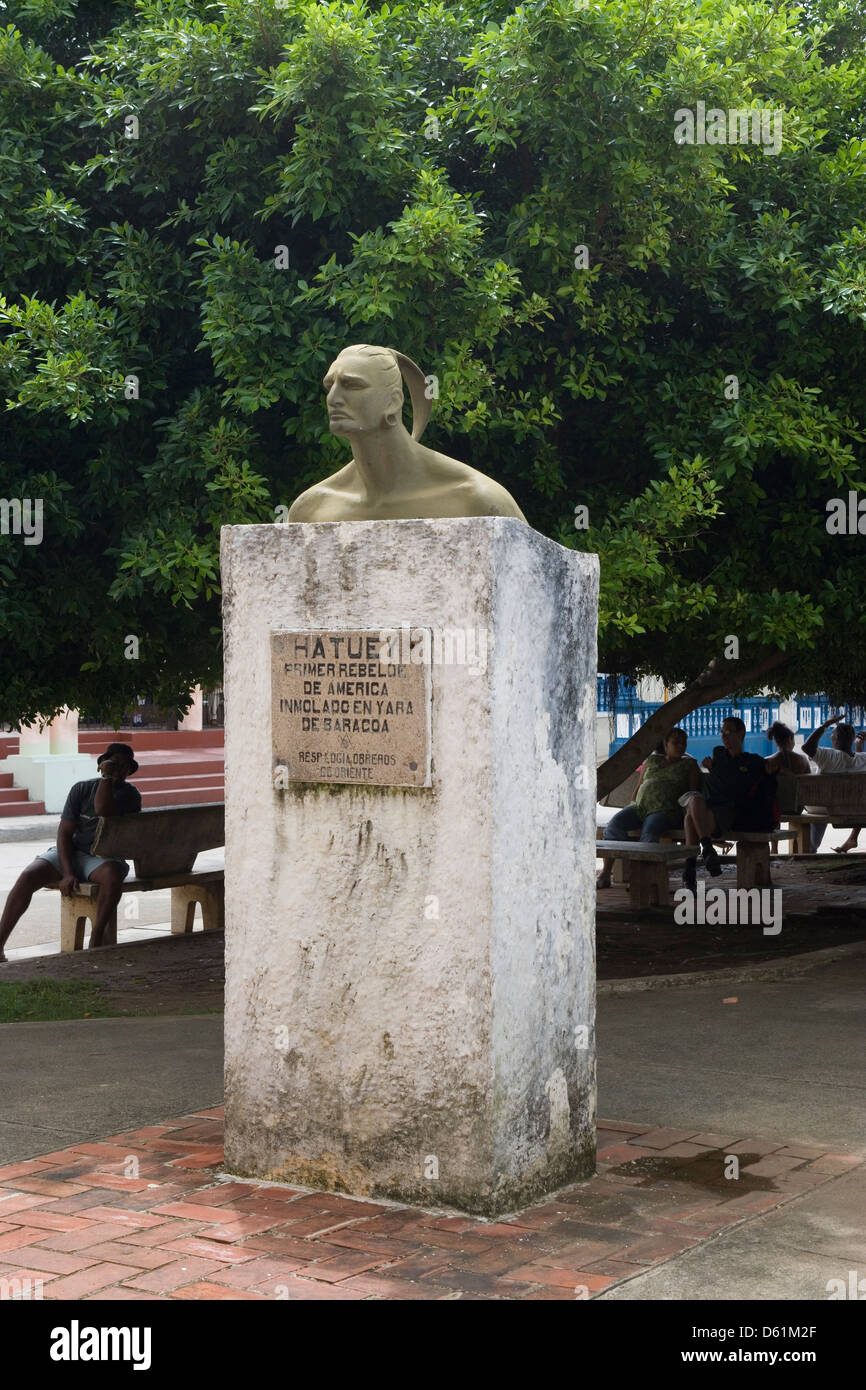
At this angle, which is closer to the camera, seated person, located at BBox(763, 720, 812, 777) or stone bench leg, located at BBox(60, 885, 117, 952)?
stone bench leg, located at BBox(60, 885, 117, 952)

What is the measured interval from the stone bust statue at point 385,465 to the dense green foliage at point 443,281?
1769mm

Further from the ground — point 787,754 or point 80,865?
point 787,754

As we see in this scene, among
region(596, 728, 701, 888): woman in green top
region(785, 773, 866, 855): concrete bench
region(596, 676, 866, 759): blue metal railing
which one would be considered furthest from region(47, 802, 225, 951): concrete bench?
region(596, 676, 866, 759): blue metal railing

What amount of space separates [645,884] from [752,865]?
1041 mm

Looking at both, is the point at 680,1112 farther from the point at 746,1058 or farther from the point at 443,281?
the point at 443,281

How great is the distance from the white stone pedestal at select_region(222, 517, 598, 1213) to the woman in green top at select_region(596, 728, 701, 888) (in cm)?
786

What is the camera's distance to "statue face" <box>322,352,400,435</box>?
5.08m

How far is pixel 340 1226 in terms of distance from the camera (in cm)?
459

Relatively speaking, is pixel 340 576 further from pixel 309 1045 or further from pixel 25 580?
pixel 25 580

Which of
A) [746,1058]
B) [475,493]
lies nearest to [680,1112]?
[746,1058]

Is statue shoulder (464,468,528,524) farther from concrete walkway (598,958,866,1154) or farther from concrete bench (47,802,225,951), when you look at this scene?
concrete bench (47,802,225,951)

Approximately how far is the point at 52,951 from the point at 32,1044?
5.13 meters

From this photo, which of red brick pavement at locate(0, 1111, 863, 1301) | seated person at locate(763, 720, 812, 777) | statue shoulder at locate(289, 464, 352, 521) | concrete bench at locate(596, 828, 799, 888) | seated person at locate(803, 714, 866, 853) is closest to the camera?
red brick pavement at locate(0, 1111, 863, 1301)

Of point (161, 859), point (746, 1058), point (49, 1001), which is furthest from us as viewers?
point (161, 859)
